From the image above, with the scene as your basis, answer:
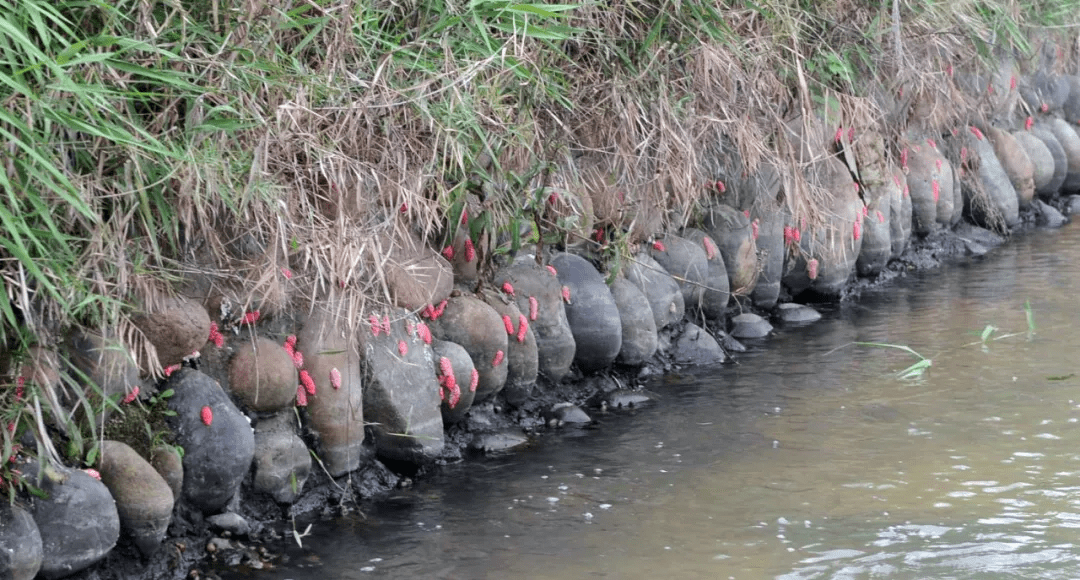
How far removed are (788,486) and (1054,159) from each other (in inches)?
215

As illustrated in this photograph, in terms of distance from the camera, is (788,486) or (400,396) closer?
(788,486)

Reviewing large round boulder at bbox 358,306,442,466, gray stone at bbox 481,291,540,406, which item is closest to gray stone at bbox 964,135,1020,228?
gray stone at bbox 481,291,540,406

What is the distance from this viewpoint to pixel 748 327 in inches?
251

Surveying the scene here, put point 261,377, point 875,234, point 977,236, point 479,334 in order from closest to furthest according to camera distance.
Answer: point 261,377 → point 479,334 → point 875,234 → point 977,236

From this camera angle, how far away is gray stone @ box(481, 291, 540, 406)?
5.02 metres

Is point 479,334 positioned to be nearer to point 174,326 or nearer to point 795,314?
point 174,326

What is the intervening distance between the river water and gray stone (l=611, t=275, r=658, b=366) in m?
0.18

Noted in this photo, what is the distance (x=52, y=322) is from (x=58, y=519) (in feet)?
1.72

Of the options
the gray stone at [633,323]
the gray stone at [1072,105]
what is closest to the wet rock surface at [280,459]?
the gray stone at [633,323]

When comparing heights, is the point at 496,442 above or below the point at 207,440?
below

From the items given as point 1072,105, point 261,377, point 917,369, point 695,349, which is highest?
point 1072,105

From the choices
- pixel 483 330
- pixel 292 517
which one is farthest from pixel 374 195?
pixel 292 517

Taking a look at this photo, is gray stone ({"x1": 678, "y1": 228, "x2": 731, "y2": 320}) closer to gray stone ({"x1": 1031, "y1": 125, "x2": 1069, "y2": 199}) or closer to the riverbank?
the riverbank

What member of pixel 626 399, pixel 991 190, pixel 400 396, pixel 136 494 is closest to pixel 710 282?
pixel 626 399
